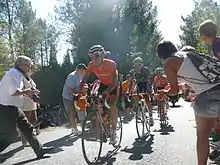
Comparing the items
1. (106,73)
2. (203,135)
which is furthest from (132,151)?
(203,135)

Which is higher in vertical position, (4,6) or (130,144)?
(4,6)

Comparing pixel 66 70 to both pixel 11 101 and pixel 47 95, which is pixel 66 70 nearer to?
pixel 47 95

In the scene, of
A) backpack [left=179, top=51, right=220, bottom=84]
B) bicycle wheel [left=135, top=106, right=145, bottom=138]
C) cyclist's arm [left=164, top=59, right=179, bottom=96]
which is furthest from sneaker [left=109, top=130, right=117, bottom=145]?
backpack [left=179, top=51, right=220, bottom=84]

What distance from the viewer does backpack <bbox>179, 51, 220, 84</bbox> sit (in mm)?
4422

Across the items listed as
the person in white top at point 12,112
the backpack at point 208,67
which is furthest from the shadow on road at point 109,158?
the backpack at point 208,67

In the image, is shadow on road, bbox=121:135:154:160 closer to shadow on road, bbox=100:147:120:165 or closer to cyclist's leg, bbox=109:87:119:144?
shadow on road, bbox=100:147:120:165

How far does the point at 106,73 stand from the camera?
7.06 metres

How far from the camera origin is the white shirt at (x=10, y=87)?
21.5 ft

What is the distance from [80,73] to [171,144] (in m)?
3.65

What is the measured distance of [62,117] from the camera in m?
14.8

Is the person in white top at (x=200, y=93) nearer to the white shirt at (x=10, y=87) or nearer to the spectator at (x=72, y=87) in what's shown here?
the white shirt at (x=10, y=87)

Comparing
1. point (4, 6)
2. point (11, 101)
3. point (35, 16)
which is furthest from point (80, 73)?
point (35, 16)

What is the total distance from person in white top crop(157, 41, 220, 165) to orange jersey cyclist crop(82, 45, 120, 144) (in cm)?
244

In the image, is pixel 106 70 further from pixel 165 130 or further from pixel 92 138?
pixel 165 130
